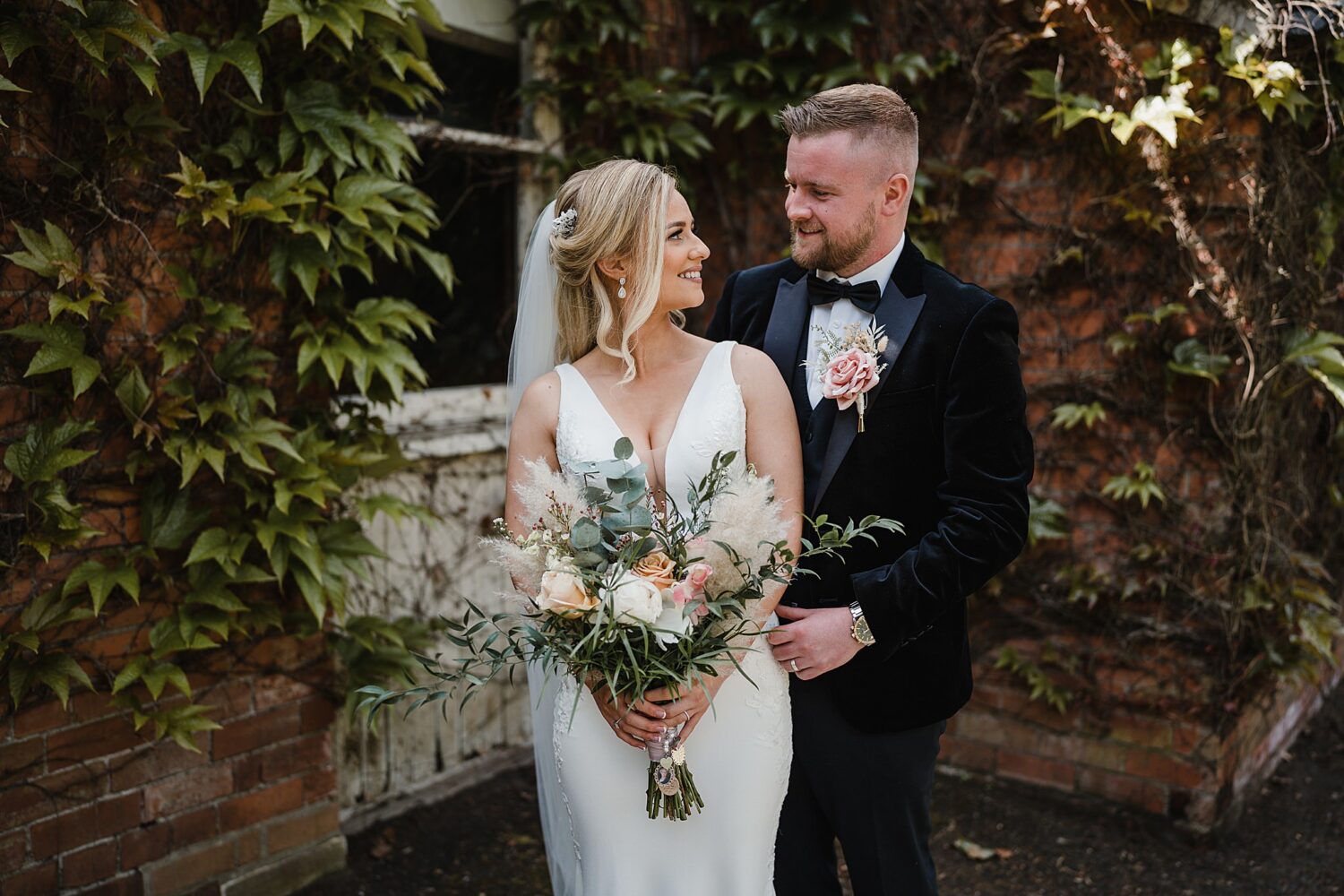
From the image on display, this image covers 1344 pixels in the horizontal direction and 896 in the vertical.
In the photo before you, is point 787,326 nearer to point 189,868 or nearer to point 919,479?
point 919,479

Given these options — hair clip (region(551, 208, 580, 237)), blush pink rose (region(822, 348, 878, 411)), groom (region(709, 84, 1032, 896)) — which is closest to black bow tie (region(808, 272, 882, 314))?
groom (region(709, 84, 1032, 896))

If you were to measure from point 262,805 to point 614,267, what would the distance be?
2069 millimetres

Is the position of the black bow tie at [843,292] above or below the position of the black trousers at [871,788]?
above

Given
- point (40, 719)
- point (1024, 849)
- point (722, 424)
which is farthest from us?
point (1024, 849)

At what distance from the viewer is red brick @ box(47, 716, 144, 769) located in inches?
106

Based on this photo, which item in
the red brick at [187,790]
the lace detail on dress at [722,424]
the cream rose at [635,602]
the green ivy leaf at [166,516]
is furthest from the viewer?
the red brick at [187,790]

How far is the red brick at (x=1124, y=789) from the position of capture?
3824 mm

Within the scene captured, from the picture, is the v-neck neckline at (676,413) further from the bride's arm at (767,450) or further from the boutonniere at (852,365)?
the boutonniere at (852,365)

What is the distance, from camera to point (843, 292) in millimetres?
2381

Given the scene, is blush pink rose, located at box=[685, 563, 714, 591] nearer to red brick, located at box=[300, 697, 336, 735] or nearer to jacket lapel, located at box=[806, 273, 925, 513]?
jacket lapel, located at box=[806, 273, 925, 513]

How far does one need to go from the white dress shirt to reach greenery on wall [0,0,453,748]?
131cm

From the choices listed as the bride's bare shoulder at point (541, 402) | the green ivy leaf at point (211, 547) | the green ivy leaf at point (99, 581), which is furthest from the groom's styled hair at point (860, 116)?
the green ivy leaf at point (99, 581)

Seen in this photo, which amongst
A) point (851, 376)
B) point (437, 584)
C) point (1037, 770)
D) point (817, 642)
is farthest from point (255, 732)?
point (1037, 770)

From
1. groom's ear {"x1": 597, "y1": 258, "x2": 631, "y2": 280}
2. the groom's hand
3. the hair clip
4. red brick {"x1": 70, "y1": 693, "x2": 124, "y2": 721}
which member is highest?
the hair clip
